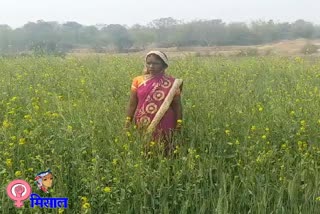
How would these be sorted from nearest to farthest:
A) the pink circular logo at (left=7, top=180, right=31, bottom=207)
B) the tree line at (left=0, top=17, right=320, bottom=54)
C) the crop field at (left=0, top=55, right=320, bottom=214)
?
the pink circular logo at (left=7, top=180, right=31, bottom=207), the crop field at (left=0, top=55, right=320, bottom=214), the tree line at (left=0, top=17, right=320, bottom=54)

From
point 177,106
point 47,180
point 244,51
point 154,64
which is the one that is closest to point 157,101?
point 177,106

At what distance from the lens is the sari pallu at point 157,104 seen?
3.10 metres

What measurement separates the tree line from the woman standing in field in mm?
20200

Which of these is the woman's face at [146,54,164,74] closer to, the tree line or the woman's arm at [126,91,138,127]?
the woman's arm at [126,91,138,127]

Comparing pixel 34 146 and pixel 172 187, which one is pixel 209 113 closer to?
pixel 172 187

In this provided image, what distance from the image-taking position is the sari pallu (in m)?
3.10

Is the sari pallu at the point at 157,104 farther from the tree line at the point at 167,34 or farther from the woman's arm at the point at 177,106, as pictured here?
the tree line at the point at 167,34

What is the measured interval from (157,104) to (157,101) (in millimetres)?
25

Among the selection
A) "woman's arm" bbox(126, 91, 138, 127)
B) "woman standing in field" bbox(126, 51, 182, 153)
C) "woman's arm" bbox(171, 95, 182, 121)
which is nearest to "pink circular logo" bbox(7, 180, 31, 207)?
"woman standing in field" bbox(126, 51, 182, 153)

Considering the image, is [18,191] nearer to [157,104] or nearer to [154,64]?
[157,104]

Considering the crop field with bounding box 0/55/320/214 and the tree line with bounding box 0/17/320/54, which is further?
the tree line with bounding box 0/17/320/54

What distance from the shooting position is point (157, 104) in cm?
313

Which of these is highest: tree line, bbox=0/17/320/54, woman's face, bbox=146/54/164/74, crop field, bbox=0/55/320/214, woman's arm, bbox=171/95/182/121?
tree line, bbox=0/17/320/54

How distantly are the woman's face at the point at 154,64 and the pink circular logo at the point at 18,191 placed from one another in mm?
1470
